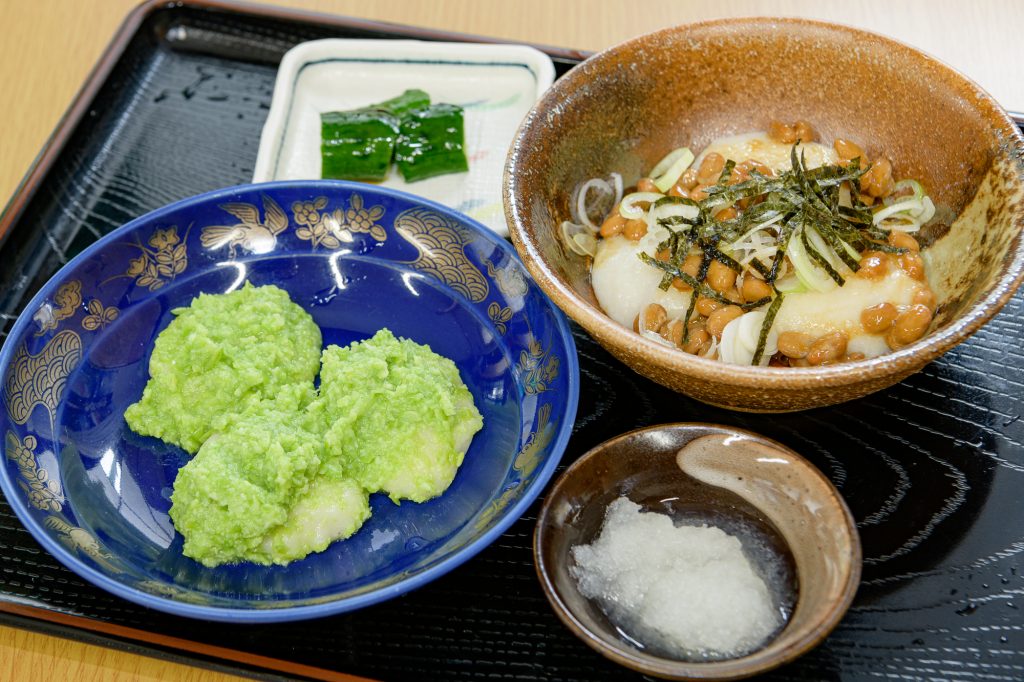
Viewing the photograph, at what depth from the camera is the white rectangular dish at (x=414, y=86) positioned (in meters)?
2.78

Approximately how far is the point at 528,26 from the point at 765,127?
1.22m

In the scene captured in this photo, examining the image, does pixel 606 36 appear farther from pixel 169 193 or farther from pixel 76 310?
pixel 76 310

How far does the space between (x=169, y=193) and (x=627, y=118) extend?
148cm

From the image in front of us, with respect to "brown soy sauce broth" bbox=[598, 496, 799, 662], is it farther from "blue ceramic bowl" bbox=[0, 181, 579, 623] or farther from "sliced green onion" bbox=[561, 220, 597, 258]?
"sliced green onion" bbox=[561, 220, 597, 258]

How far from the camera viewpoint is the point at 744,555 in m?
1.74

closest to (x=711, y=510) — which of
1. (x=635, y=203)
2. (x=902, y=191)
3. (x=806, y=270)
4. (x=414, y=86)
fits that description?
(x=806, y=270)

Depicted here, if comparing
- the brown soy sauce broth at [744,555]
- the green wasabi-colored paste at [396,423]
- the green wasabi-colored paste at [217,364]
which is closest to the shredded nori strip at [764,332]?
the brown soy sauce broth at [744,555]

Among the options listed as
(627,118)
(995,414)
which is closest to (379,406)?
(627,118)

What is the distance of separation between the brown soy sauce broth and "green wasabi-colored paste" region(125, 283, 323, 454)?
0.92 metres

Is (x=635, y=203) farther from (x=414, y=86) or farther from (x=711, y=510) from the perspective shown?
(x=414, y=86)

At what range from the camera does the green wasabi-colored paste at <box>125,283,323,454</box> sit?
6.57 feet

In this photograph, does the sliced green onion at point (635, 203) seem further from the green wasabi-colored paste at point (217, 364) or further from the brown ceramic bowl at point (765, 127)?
the green wasabi-colored paste at point (217, 364)

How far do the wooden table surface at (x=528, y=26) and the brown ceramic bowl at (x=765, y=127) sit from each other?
1021 millimetres

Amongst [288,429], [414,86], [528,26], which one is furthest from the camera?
[528,26]
